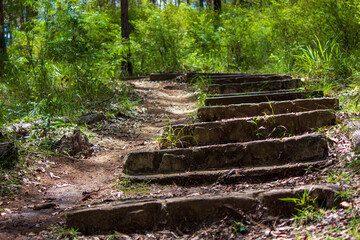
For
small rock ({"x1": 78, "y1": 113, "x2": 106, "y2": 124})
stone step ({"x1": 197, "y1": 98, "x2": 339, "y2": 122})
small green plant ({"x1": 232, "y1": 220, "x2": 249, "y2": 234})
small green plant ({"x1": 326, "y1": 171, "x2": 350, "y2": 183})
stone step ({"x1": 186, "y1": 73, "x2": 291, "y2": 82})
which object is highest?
stone step ({"x1": 186, "y1": 73, "x2": 291, "y2": 82})

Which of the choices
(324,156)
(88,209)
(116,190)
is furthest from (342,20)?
(88,209)

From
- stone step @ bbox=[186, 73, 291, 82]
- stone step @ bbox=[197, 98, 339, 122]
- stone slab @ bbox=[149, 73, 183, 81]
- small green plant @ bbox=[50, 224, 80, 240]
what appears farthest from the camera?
stone slab @ bbox=[149, 73, 183, 81]

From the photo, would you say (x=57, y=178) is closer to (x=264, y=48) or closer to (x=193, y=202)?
(x=193, y=202)

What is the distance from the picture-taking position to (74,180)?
129 inches

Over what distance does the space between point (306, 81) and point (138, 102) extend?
9.90 ft

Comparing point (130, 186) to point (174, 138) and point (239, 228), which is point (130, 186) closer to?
point (174, 138)

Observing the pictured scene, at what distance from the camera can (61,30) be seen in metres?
5.70

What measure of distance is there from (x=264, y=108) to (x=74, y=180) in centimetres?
230

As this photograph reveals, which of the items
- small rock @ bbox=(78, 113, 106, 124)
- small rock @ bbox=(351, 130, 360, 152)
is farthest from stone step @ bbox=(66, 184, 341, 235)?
small rock @ bbox=(78, 113, 106, 124)

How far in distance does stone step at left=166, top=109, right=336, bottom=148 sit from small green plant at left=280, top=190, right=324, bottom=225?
3.98 feet

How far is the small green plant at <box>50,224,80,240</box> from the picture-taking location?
2230 millimetres

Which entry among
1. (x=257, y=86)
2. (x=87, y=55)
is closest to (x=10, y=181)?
(x=87, y=55)

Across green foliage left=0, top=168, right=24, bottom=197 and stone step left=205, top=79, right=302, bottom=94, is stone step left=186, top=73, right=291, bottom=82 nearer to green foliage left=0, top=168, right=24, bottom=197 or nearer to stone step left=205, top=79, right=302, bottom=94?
stone step left=205, top=79, right=302, bottom=94

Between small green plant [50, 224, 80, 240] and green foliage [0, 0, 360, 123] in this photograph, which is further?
green foliage [0, 0, 360, 123]
